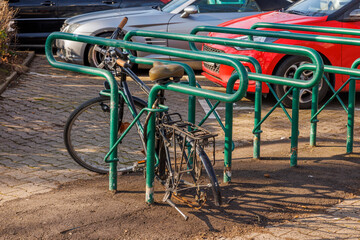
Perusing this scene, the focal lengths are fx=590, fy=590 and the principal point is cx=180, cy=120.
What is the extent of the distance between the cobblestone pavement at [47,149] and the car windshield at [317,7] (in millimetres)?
3393

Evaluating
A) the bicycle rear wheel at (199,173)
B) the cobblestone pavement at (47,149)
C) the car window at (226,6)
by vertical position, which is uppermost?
the car window at (226,6)

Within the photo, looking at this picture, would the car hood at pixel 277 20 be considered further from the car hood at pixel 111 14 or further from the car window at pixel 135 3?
the car window at pixel 135 3

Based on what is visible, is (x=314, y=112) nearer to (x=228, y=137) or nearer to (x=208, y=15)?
(x=228, y=137)

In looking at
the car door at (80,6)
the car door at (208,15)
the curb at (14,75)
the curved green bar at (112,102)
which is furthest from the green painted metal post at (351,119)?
the car door at (80,6)

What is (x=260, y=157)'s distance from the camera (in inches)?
234

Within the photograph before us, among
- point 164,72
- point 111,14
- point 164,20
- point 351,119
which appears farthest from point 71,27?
point 164,72

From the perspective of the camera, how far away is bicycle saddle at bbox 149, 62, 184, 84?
4281 millimetres

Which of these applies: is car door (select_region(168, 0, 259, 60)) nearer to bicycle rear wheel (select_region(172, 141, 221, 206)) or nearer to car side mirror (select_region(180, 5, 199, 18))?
car side mirror (select_region(180, 5, 199, 18))

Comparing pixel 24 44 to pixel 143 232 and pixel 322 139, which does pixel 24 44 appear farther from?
pixel 143 232

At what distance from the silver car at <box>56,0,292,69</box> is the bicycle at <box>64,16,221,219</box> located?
169 inches

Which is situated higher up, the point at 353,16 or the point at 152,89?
the point at 353,16

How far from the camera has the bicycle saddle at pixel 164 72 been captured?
169 inches

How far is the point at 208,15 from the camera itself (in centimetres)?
1048

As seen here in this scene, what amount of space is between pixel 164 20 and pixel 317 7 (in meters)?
2.84
